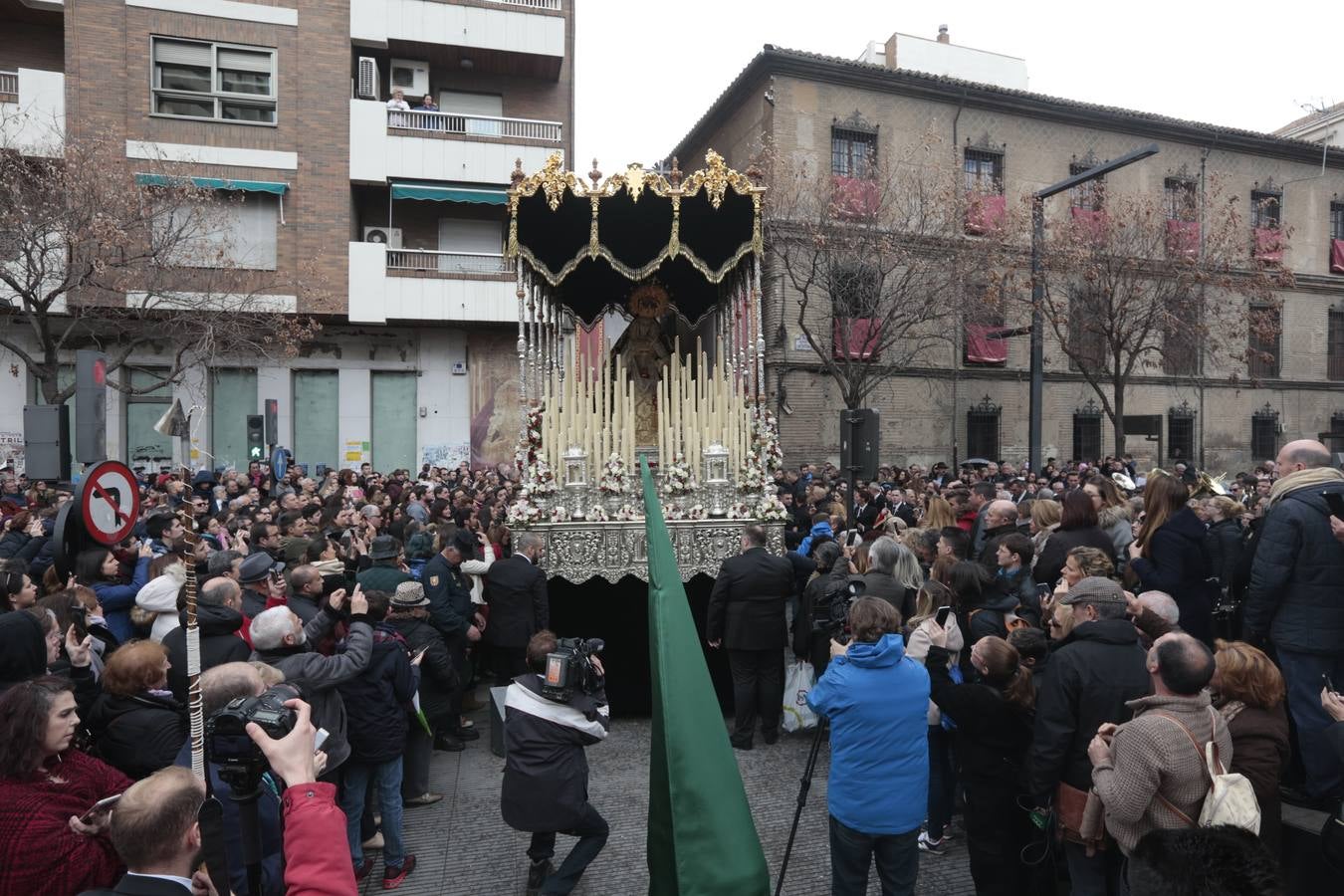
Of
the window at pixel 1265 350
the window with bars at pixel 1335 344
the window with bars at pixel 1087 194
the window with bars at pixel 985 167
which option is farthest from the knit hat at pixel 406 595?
the window with bars at pixel 1335 344

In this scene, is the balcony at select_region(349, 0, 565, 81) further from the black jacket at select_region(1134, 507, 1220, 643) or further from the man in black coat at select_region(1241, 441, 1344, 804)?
the man in black coat at select_region(1241, 441, 1344, 804)

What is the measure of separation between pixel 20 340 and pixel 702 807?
24131 mm

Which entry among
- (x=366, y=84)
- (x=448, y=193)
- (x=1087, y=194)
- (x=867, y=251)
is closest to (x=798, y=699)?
(x=867, y=251)

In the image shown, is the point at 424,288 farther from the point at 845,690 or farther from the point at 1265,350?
the point at 1265,350

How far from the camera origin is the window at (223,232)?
16938 millimetres

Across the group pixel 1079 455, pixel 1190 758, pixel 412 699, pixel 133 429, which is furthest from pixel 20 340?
pixel 1079 455

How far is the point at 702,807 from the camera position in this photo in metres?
1.47

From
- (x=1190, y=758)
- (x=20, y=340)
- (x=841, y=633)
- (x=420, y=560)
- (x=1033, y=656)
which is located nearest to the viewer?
(x=1190, y=758)

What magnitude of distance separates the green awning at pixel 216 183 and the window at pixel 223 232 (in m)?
0.28

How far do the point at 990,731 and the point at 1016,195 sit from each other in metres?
23.9

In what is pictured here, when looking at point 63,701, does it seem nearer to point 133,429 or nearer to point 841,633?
point 841,633

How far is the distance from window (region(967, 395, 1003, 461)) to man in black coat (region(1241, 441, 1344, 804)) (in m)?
19.5

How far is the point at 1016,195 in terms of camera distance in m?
24.3

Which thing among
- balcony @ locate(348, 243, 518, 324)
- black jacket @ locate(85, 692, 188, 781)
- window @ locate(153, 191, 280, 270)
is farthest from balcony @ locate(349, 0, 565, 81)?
black jacket @ locate(85, 692, 188, 781)
